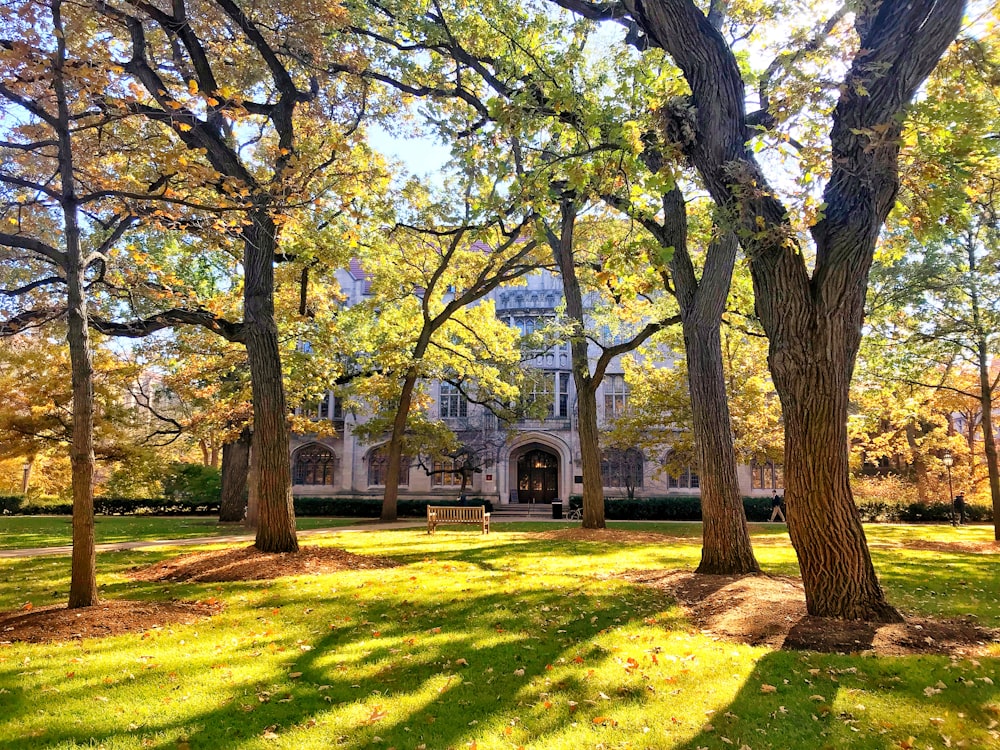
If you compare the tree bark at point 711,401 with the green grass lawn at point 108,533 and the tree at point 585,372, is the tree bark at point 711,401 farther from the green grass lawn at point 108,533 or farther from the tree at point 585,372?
the green grass lawn at point 108,533

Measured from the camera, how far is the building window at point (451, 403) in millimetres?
35656

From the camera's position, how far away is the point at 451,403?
119 ft

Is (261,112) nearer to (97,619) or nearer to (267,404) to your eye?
(267,404)

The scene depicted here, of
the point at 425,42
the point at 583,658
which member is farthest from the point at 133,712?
the point at 425,42

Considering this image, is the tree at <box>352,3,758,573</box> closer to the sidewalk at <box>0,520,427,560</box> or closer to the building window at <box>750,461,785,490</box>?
the sidewalk at <box>0,520,427,560</box>

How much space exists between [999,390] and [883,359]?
11.0m

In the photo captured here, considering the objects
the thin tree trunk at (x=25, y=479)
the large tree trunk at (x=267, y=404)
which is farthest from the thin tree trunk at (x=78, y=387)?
the thin tree trunk at (x=25, y=479)

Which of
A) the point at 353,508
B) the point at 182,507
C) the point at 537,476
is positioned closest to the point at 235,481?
the point at 353,508

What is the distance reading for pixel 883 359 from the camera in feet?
55.1

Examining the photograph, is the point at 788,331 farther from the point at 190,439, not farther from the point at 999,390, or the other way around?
the point at 999,390

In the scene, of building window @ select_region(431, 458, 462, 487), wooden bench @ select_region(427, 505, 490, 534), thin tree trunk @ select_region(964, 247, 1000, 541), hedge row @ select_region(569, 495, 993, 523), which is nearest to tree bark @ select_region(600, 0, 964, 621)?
wooden bench @ select_region(427, 505, 490, 534)

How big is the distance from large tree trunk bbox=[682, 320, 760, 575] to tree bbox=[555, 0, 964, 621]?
2.68 meters

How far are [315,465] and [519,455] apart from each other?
12.0 m

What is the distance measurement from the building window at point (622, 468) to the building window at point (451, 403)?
838 centimetres
